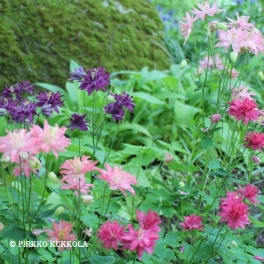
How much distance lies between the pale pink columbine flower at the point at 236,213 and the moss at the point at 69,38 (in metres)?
1.70

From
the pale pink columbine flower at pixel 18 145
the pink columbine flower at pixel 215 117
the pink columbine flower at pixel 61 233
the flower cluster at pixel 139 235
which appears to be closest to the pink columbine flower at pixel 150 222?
the flower cluster at pixel 139 235

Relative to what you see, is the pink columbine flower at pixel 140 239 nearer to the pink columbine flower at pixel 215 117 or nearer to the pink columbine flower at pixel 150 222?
the pink columbine flower at pixel 150 222

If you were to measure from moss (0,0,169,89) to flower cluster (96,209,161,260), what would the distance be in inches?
65.0

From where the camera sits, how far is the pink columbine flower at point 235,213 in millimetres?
754

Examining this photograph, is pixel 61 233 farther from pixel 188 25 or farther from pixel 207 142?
pixel 188 25

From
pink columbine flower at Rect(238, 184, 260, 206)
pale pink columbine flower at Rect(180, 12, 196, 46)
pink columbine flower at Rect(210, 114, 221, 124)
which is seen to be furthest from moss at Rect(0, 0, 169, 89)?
pink columbine flower at Rect(238, 184, 260, 206)

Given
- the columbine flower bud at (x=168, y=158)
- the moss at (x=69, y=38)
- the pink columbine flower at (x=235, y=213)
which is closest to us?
the pink columbine flower at (x=235, y=213)

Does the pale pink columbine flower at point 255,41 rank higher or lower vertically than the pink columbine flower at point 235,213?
higher

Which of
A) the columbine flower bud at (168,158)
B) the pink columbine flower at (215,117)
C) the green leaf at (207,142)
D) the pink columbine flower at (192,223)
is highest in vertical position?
the pink columbine flower at (215,117)

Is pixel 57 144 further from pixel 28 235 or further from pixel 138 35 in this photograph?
pixel 138 35

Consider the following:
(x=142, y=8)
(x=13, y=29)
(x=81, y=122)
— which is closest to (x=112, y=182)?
(x=81, y=122)

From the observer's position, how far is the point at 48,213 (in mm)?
702

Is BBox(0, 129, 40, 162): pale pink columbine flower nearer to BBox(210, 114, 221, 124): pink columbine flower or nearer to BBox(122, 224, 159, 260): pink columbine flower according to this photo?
BBox(122, 224, 159, 260): pink columbine flower

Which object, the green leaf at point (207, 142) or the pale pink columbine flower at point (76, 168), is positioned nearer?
the pale pink columbine flower at point (76, 168)
